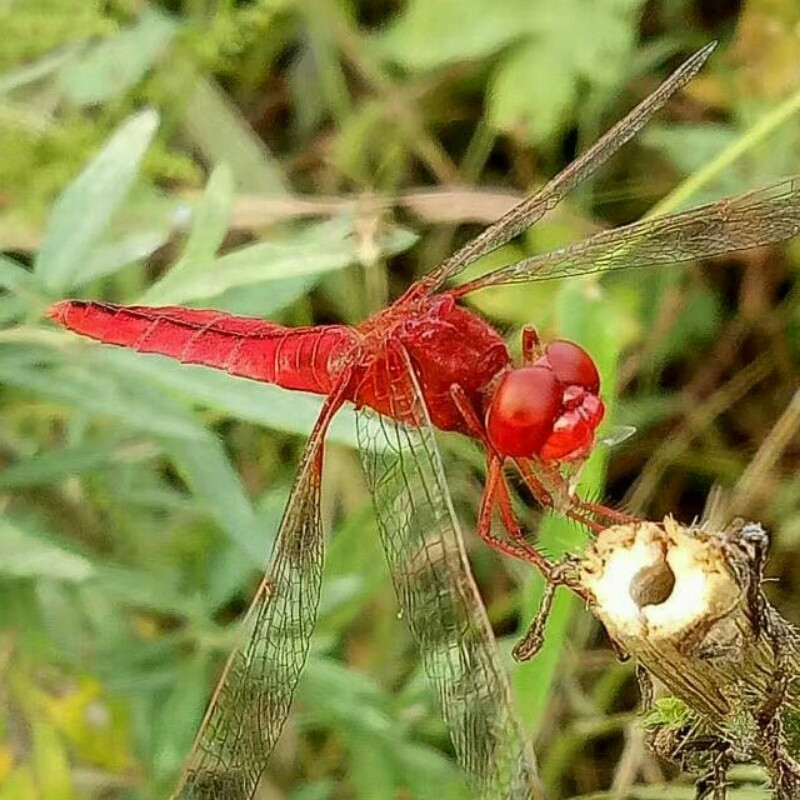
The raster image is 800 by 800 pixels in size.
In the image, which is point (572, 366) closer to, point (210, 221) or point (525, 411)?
point (525, 411)

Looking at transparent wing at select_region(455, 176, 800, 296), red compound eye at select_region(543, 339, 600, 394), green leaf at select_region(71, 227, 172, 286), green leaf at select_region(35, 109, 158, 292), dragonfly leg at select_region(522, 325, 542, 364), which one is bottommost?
red compound eye at select_region(543, 339, 600, 394)

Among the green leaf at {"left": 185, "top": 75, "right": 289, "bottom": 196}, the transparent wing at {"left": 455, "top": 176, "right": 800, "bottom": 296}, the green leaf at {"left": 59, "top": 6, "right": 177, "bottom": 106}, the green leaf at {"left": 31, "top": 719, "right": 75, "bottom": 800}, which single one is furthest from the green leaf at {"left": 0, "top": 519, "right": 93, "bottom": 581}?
the green leaf at {"left": 185, "top": 75, "right": 289, "bottom": 196}

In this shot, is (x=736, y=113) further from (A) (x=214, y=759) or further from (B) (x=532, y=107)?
(A) (x=214, y=759)

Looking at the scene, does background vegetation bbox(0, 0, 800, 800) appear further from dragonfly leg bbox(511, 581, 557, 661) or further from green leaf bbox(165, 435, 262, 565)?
dragonfly leg bbox(511, 581, 557, 661)

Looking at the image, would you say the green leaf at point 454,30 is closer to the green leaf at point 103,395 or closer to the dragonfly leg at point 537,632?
the green leaf at point 103,395

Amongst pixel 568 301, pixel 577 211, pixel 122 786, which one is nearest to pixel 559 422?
pixel 568 301

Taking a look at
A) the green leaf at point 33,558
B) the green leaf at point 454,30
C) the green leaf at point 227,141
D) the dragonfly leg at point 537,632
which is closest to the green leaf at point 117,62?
the green leaf at point 227,141

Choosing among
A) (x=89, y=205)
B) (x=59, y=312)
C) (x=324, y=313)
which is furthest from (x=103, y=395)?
(x=324, y=313)

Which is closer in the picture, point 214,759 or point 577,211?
point 214,759
